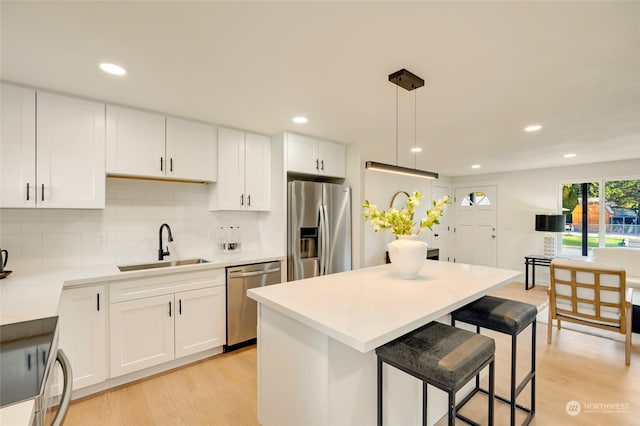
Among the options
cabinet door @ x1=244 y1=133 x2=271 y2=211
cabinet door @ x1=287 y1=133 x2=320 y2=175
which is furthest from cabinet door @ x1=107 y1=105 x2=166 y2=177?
cabinet door @ x1=287 y1=133 x2=320 y2=175

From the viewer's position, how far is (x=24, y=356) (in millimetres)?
924

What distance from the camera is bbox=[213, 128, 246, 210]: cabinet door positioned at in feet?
10.1

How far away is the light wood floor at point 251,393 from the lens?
6.54 feet

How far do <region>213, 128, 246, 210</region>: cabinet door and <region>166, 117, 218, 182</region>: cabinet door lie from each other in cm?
7

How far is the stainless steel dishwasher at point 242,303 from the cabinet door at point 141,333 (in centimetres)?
53

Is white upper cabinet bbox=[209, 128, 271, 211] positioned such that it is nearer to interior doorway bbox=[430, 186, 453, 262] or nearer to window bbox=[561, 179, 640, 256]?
interior doorway bbox=[430, 186, 453, 262]

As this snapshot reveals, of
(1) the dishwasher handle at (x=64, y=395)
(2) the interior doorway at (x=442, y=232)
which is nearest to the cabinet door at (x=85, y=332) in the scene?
(1) the dishwasher handle at (x=64, y=395)

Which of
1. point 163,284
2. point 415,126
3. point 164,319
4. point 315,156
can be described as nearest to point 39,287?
point 163,284

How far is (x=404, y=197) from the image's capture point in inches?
234

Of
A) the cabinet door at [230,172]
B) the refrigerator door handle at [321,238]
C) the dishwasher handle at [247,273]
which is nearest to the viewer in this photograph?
the dishwasher handle at [247,273]

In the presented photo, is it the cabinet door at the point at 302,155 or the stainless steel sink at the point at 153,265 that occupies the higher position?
the cabinet door at the point at 302,155

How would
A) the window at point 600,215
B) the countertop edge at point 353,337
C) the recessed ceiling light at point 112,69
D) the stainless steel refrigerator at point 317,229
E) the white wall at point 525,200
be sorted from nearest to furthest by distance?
the countertop edge at point 353,337, the recessed ceiling light at point 112,69, the stainless steel refrigerator at point 317,229, the window at point 600,215, the white wall at point 525,200

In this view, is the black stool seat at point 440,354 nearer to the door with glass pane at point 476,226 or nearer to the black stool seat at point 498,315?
the black stool seat at point 498,315

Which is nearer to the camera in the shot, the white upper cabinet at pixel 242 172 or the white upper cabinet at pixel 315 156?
the white upper cabinet at pixel 242 172
